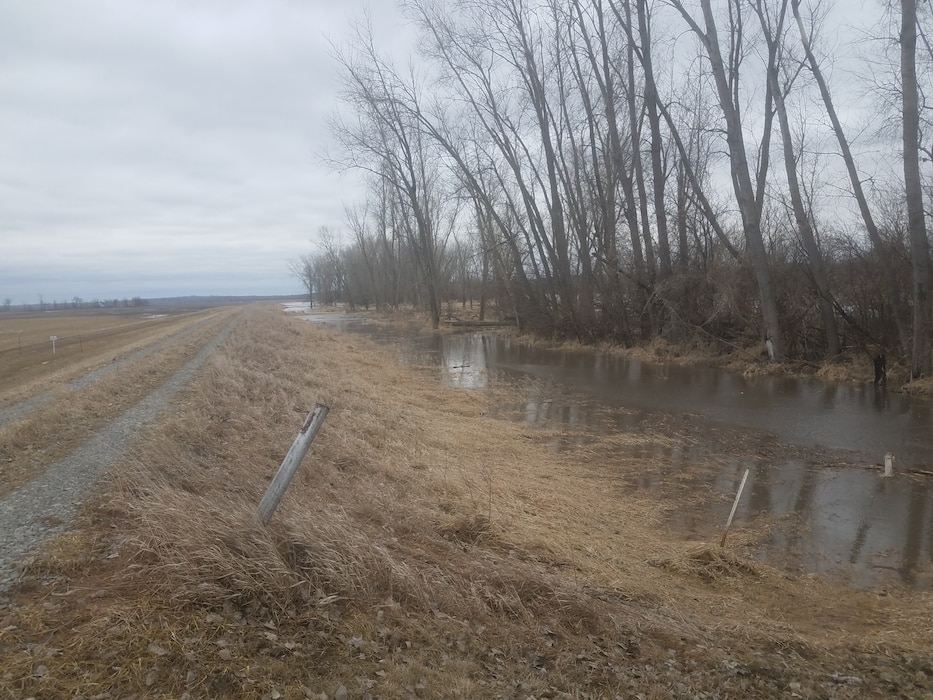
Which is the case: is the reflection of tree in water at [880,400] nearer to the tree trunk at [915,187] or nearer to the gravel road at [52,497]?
the tree trunk at [915,187]

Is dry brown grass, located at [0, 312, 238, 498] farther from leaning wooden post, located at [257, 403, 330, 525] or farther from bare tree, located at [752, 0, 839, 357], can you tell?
bare tree, located at [752, 0, 839, 357]

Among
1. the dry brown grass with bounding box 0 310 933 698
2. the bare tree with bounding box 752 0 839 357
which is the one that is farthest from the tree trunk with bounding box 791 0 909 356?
the dry brown grass with bounding box 0 310 933 698

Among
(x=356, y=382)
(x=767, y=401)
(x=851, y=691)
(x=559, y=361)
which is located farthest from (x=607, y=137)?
(x=851, y=691)

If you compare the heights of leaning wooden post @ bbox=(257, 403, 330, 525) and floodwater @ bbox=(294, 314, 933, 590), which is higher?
leaning wooden post @ bbox=(257, 403, 330, 525)

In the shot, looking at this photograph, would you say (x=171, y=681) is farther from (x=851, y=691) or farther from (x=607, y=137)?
(x=607, y=137)

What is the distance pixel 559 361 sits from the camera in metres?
21.2

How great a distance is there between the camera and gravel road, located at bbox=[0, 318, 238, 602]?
4043mm

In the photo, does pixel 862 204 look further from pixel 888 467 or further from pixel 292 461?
pixel 292 461

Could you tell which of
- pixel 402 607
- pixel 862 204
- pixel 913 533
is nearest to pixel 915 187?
pixel 862 204

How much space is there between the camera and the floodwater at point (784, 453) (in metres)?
5.76

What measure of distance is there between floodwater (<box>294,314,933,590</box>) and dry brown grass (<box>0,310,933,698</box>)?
32.3 inches

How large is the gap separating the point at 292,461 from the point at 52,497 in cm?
254

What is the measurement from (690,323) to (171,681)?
1987 cm

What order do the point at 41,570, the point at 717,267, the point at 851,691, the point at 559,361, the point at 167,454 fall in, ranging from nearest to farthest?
the point at 851,691 < the point at 41,570 < the point at 167,454 < the point at 717,267 < the point at 559,361
